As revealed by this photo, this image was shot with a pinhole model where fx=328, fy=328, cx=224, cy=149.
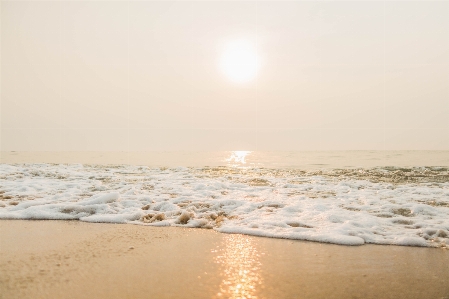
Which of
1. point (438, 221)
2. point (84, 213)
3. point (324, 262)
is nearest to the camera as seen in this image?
point (324, 262)

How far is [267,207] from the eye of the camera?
19.4 ft

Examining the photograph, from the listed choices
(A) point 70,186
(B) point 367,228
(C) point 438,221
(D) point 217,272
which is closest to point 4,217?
(A) point 70,186

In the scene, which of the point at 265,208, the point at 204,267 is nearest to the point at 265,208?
the point at 265,208

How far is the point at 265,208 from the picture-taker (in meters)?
5.83

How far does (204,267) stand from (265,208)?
2815mm

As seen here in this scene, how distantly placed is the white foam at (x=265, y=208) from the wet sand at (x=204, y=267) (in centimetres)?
43

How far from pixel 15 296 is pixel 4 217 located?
10.7 ft

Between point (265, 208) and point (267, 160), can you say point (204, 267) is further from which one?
point (267, 160)

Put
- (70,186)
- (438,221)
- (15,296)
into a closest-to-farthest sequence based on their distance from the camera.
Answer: (15,296) → (438,221) → (70,186)

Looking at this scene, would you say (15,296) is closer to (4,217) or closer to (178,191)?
(4,217)

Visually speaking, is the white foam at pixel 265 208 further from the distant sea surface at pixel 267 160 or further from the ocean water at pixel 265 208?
the distant sea surface at pixel 267 160

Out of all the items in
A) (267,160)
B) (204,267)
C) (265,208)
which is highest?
(267,160)

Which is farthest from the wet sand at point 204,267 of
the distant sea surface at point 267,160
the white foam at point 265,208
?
the distant sea surface at point 267,160

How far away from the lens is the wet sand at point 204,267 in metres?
2.68
